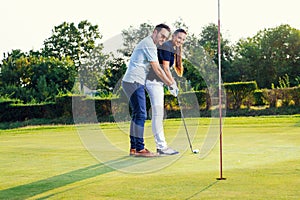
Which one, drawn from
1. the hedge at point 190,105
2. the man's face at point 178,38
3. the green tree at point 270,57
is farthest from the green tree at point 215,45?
the man's face at point 178,38

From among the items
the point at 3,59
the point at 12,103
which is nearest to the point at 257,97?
the point at 12,103

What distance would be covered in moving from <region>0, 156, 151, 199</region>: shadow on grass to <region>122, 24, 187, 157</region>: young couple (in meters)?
0.65

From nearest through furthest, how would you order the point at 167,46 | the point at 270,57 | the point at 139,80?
the point at 139,80 < the point at 167,46 < the point at 270,57

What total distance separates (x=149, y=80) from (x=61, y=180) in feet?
8.78

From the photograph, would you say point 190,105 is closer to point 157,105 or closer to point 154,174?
point 157,105

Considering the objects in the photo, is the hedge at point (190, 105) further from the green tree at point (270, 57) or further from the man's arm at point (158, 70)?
the green tree at point (270, 57)

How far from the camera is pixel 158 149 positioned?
7.45 metres

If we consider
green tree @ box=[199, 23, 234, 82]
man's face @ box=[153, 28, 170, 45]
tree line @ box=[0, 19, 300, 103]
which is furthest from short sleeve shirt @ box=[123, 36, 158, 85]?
green tree @ box=[199, 23, 234, 82]

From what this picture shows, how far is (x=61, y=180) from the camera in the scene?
205 inches

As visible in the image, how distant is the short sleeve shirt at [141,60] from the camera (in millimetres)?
7184

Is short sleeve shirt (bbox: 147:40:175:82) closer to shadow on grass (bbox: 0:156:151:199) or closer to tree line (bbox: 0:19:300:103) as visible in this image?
shadow on grass (bbox: 0:156:151:199)

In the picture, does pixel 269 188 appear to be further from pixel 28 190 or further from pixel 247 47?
pixel 247 47

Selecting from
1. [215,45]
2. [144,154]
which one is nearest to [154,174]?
[144,154]

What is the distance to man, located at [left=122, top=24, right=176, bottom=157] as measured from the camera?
7258 mm
